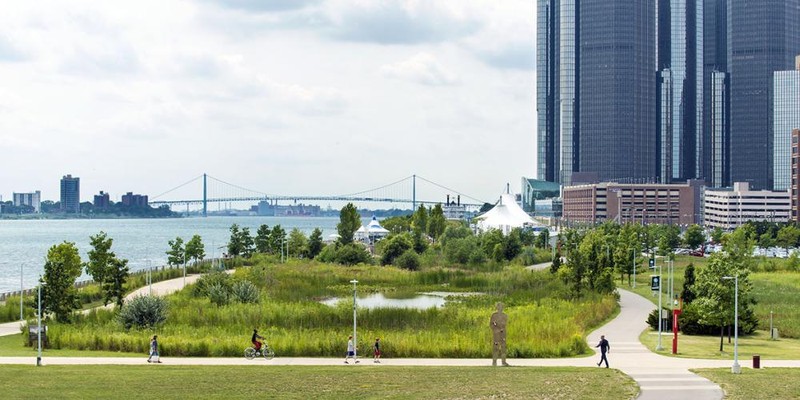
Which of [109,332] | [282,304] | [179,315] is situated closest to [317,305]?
[282,304]

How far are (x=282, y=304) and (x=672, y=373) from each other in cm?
2730

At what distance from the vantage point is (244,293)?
190 ft

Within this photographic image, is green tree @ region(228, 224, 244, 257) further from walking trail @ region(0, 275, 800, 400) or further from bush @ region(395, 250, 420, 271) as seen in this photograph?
walking trail @ region(0, 275, 800, 400)

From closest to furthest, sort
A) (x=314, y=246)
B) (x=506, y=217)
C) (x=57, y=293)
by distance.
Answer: (x=57, y=293)
(x=314, y=246)
(x=506, y=217)

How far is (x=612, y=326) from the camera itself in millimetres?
52875

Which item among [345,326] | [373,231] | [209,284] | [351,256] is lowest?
[345,326]

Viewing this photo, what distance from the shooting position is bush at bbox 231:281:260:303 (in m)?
57.6

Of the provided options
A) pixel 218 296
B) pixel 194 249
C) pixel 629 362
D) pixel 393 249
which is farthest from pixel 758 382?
pixel 194 249

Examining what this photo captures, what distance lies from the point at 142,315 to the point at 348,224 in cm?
7581

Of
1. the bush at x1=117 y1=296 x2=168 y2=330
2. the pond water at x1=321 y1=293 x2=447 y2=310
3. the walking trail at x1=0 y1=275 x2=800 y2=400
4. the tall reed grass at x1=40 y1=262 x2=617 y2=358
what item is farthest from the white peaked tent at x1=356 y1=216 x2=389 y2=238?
the walking trail at x1=0 y1=275 x2=800 y2=400

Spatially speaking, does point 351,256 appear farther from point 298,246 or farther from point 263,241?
point 263,241

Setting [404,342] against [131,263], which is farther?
[131,263]

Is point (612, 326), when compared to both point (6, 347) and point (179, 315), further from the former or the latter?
point (6, 347)

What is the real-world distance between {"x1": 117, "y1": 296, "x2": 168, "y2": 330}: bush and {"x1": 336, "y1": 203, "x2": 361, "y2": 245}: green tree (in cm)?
6908
